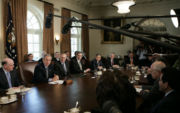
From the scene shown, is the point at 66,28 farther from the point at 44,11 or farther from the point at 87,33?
the point at 87,33

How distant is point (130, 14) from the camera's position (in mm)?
8469

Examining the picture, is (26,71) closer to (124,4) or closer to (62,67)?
(62,67)

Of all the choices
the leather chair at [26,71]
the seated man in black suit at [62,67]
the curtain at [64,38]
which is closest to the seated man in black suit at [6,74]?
the leather chair at [26,71]

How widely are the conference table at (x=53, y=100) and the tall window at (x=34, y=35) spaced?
3.69 m

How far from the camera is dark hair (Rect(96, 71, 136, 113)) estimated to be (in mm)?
1124

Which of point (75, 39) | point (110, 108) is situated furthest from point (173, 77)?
point (75, 39)

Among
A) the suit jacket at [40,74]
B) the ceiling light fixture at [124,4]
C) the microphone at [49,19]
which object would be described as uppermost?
the ceiling light fixture at [124,4]

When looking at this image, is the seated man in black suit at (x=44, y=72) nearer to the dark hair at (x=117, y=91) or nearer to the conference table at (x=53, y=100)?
the conference table at (x=53, y=100)

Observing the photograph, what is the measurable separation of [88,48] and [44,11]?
363cm

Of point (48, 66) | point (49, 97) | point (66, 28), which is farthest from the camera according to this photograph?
point (48, 66)

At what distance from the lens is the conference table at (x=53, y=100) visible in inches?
72.6

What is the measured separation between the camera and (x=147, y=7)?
324 inches

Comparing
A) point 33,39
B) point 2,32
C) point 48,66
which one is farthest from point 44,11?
point 48,66

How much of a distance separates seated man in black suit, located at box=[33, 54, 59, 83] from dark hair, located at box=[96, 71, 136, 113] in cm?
232
